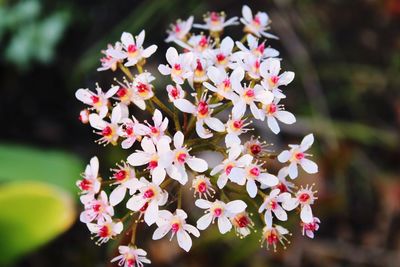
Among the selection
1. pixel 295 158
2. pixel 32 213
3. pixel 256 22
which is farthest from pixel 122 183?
pixel 32 213

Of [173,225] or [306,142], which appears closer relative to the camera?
[173,225]

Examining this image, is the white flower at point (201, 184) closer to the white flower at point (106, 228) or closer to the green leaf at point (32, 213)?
the white flower at point (106, 228)

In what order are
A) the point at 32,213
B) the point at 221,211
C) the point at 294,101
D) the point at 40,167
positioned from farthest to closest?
1. the point at 294,101
2. the point at 40,167
3. the point at 32,213
4. the point at 221,211

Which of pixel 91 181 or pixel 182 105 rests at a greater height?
pixel 182 105

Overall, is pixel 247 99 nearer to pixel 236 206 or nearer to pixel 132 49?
pixel 236 206

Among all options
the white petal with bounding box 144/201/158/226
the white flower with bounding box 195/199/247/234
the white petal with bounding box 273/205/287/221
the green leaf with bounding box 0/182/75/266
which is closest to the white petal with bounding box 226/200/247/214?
the white flower with bounding box 195/199/247/234

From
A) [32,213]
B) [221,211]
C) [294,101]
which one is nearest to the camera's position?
[221,211]

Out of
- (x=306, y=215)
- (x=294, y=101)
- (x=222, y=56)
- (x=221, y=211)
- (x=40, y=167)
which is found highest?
(x=222, y=56)

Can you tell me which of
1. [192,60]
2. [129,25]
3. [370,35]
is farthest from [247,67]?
[370,35]
